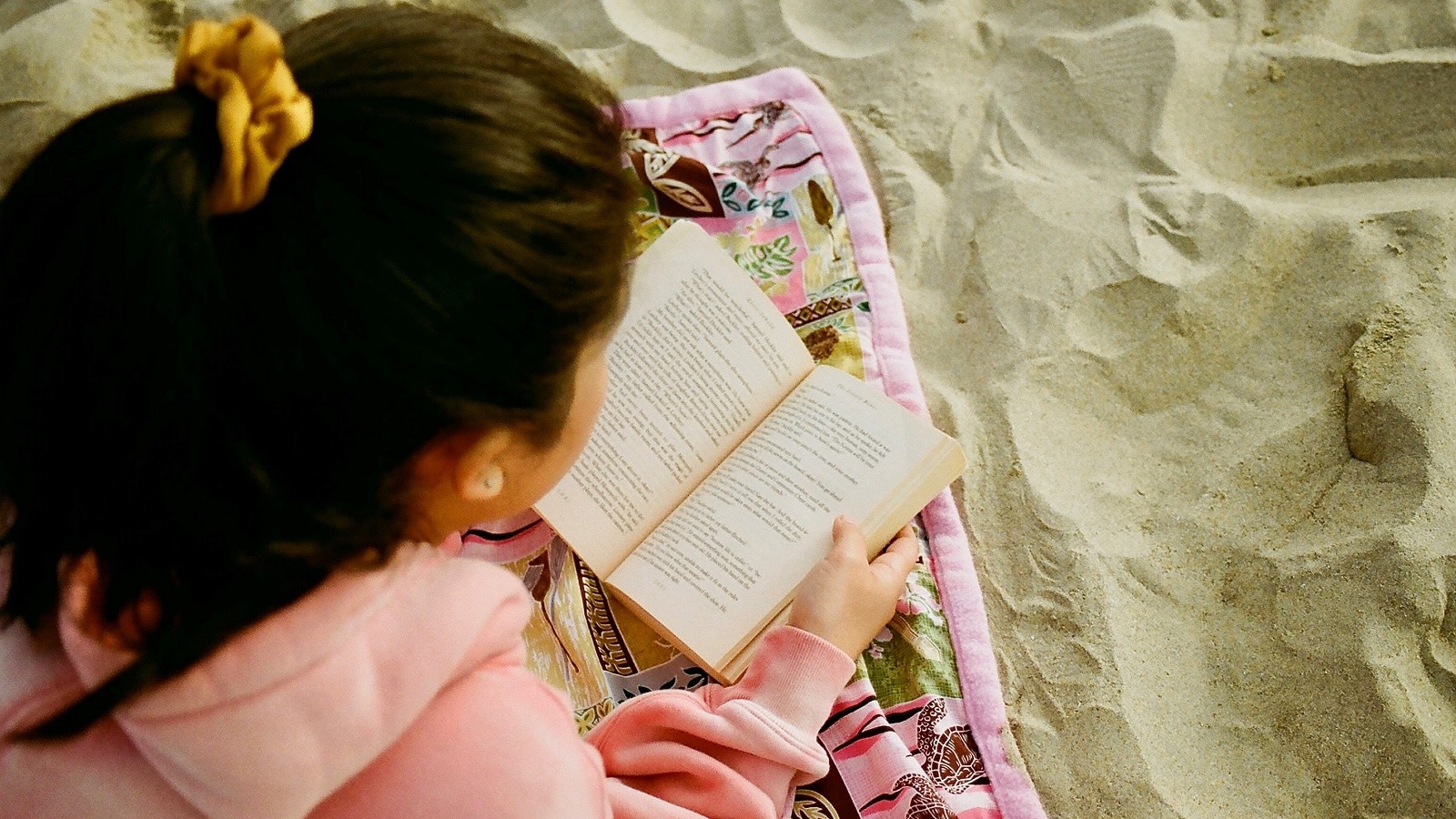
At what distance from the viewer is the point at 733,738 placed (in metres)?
0.90

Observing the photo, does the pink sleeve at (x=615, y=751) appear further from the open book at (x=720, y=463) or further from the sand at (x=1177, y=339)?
the sand at (x=1177, y=339)

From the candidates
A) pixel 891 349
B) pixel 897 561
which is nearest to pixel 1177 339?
pixel 891 349

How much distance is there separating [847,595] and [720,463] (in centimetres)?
21

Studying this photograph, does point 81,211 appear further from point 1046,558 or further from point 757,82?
point 757,82

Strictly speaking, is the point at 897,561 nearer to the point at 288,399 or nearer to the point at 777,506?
the point at 777,506

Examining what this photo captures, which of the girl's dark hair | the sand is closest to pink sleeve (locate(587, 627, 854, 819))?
the sand

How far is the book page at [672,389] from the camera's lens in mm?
1063

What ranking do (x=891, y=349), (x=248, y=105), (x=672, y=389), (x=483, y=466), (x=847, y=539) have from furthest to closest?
(x=891, y=349)
(x=672, y=389)
(x=847, y=539)
(x=483, y=466)
(x=248, y=105)

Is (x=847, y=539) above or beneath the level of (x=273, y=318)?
beneath

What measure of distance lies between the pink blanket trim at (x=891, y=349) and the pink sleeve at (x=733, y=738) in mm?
160

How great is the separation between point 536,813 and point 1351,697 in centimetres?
73

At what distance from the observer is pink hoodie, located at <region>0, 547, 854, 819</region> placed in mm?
564

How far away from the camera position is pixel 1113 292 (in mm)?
1199

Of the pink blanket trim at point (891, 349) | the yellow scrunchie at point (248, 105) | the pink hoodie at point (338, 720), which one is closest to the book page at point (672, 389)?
the pink blanket trim at point (891, 349)
